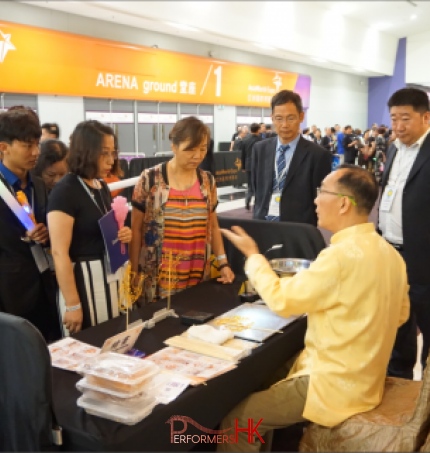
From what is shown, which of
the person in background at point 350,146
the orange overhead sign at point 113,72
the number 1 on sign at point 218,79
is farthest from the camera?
the person in background at point 350,146

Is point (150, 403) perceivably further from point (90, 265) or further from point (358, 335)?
point (90, 265)

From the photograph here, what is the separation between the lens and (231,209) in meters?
8.28

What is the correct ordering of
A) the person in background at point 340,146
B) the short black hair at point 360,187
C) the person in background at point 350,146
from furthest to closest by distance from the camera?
the person in background at point 340,146 → the person in background at point 350,146 → the short black hair at point 360,187

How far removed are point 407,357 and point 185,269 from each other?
1.24 meters

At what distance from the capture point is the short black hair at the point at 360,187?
55.8 inches

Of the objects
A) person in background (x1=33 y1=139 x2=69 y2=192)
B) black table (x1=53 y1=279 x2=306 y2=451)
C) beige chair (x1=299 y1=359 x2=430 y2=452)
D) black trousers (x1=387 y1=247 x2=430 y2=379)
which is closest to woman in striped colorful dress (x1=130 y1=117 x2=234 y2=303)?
black table (x1=53 y1=279 x2=306 y2=451)

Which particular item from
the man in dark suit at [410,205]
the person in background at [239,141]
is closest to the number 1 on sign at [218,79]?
the person in background at [239,141]

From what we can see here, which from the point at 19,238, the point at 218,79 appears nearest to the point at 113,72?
the point at 218,79

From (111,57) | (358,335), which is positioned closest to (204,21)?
(358,335)

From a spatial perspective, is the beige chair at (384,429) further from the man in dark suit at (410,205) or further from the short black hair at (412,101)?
the short black hair at (412,101)

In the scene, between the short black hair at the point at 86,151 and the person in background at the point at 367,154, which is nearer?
the short black hair at the point at 86,151

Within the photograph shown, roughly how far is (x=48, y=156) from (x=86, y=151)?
67 centimetres

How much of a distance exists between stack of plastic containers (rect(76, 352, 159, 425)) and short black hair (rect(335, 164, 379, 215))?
74 centimetres

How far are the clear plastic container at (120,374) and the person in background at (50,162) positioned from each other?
140 centimetres
